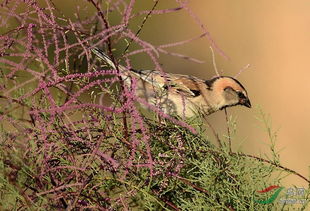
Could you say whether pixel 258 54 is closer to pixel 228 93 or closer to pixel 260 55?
pixel 260 55

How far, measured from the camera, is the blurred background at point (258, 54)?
10969 millimetres

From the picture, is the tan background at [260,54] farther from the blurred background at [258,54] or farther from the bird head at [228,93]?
the bird head at [228,93]

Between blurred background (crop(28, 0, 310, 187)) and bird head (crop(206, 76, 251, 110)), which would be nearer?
bird head (crop(206, 76, 251, 110))

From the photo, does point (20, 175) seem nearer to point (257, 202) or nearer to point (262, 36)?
point (257, 202)

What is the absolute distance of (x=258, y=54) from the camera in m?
12.7

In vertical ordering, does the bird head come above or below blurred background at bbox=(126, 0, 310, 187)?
above

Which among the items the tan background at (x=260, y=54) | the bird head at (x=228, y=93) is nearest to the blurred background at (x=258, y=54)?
the tan background at (x=260, y=54)

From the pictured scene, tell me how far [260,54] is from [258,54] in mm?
41

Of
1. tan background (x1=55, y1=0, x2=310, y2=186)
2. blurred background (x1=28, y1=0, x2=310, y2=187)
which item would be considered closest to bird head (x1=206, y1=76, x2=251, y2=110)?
blurred background (x1=28, y1=0, x2=310, y2=187)

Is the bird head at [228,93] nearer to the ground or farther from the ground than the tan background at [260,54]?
farther from the ground

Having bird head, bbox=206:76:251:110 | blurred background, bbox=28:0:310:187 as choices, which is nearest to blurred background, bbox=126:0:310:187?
blurred background, bbox=28:0:310:187

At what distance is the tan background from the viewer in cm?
1097

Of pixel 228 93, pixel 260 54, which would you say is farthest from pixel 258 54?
pixel 228 93

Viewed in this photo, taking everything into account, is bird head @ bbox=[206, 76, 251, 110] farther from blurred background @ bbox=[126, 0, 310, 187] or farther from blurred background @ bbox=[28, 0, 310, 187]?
blurred background @ bbox=[126, 0, 310, 187]
